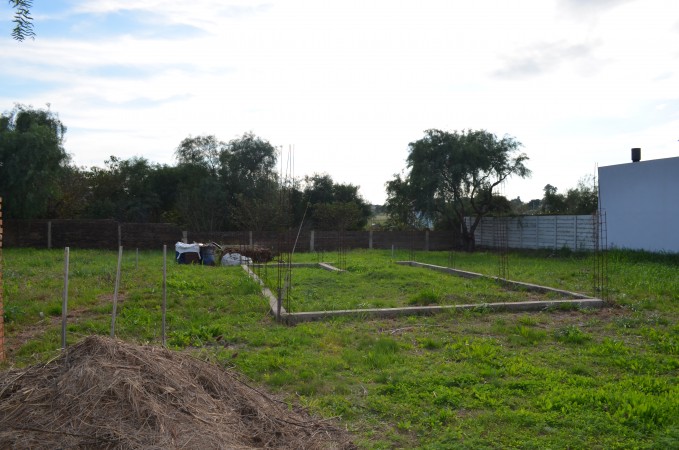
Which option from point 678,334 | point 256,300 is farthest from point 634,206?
point 256,300

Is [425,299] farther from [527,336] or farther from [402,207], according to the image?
[402,207]

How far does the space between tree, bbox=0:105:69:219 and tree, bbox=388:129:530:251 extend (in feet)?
51.8

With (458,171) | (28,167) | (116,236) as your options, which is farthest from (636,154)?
(28,167)

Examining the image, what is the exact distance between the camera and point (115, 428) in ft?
11.2

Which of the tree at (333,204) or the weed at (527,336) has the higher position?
the tree at (333,204)

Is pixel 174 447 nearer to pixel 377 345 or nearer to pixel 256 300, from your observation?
pixel 377 345

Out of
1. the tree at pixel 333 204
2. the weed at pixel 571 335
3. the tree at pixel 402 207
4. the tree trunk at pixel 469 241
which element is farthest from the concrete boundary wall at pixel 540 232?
the weed at pixel 571 335

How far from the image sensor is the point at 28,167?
23.0m

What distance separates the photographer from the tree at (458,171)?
2598cm

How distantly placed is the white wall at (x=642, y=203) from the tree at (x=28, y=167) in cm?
2221

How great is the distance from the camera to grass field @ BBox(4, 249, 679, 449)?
4.46 metres

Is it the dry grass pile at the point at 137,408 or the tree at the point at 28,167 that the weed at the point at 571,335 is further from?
the tree at the point at 28,167

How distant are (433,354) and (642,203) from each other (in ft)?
54.1

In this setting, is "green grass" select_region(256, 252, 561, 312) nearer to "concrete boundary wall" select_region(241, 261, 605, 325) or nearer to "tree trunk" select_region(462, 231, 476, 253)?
"concrete boundary wall" select_region(241, 261, 605, 325)
